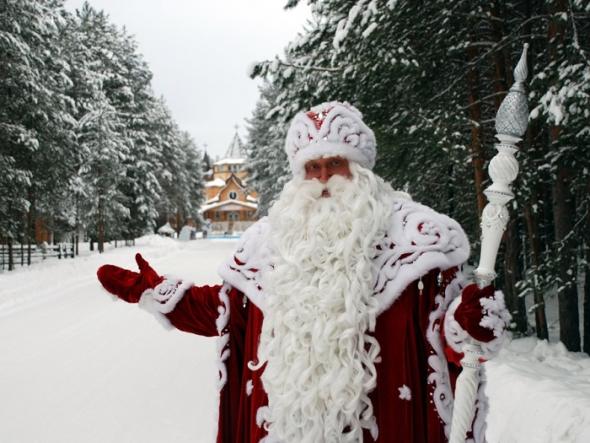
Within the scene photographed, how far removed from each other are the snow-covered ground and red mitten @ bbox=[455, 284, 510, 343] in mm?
2146

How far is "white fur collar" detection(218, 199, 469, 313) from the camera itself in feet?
7.51

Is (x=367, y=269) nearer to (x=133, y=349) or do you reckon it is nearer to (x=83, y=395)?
(x=83, y=395)

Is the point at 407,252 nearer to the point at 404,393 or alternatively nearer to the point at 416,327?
the point at 416,327

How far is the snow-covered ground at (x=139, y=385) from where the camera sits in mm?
4340

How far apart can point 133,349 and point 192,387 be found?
2207 mm

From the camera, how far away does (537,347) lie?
734 cm

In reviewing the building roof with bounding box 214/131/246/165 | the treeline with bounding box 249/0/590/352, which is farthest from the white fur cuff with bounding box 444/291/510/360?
the building roof with bounding box 214/131/246/165

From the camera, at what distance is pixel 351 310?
2260 millimetres

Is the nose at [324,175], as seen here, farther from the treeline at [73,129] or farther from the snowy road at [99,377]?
the treeline at [73,129]

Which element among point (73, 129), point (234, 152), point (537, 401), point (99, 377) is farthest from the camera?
point (234, 152)

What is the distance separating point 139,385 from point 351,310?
4891 millimetres

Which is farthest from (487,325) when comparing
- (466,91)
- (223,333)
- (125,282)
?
(466,91)

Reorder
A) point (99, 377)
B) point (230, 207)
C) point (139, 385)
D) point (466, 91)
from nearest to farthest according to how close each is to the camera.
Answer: point (139, 385), point (99, 377), point (466, 91), point (230, 207)

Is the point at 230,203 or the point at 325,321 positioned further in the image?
the point at 230,203
